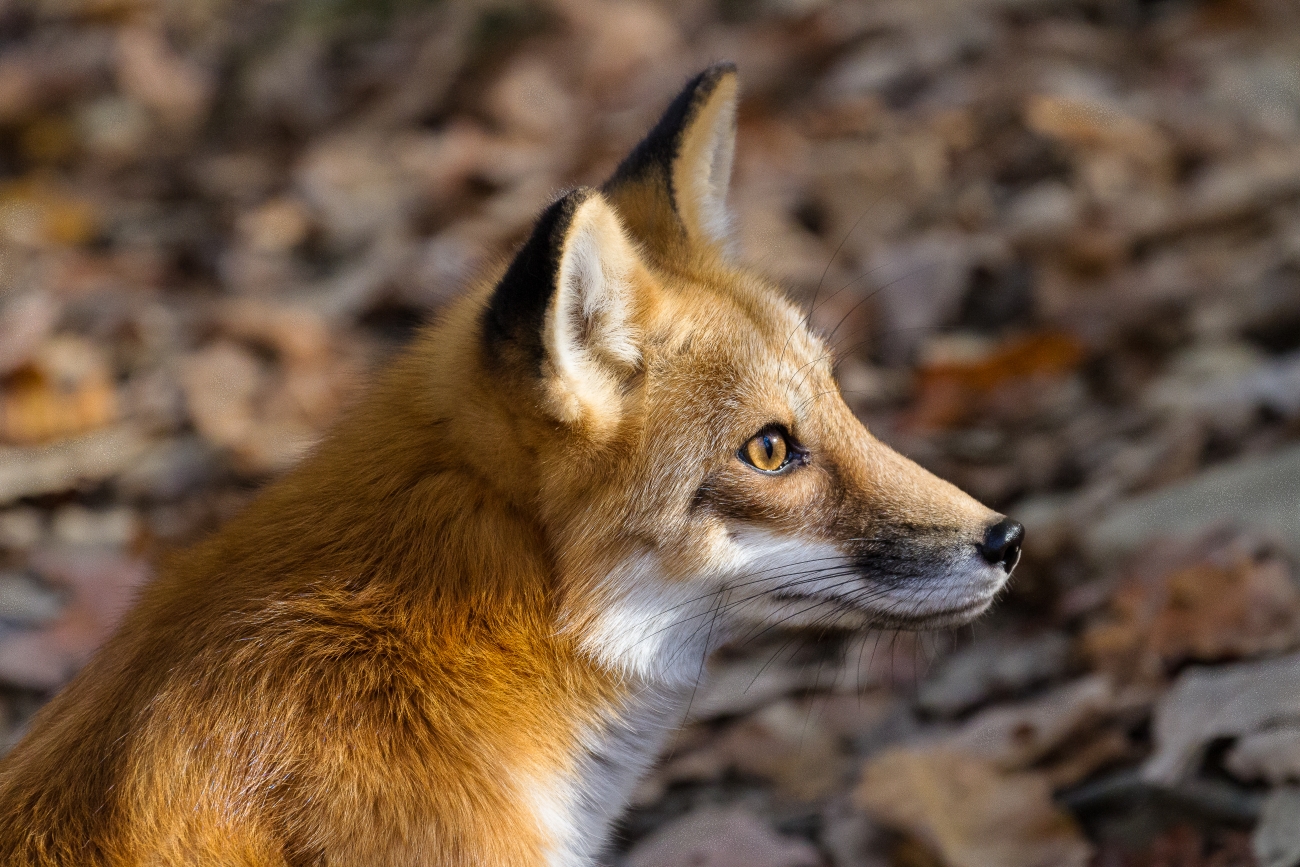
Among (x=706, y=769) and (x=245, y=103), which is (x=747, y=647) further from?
(x=245, y=103)

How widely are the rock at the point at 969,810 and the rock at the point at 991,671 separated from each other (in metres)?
0.45

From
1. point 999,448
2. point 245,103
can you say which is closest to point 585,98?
point 245,103

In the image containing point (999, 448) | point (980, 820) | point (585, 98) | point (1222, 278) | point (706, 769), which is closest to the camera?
point (980, 820)

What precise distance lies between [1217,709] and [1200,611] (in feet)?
1.97

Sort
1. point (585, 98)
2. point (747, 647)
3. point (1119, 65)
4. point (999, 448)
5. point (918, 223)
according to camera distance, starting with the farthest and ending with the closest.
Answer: point (585, 98) → point (1119, 65) → point (918, 223) → point (999, 448) → point (747, 647)

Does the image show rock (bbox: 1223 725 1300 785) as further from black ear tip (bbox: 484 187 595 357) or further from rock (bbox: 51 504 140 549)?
rock (bbox: 51 504 140 549)

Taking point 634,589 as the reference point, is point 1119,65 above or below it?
above

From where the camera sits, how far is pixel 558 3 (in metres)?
10.1

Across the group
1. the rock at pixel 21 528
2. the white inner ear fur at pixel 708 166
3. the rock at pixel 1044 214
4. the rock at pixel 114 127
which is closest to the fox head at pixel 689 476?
the white inner ear fur at pixel 708 166

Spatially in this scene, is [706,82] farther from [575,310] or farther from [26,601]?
[26,601]

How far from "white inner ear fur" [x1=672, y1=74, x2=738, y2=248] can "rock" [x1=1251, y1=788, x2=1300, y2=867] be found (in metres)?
2.55

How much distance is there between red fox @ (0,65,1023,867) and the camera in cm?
278

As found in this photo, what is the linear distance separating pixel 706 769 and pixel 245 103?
8081mm

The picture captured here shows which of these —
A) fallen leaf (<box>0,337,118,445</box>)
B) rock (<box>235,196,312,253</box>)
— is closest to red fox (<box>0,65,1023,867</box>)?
fallen leaf (<box>0,337,118,445</box>)
